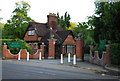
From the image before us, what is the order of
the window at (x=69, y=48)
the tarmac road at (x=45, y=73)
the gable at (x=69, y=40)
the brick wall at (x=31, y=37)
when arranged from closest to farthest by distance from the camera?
the tarmac road at (x=45, y=73) < the gable at (x=69, y=40) < the window at (x=69, y=48) < the brick wall at (x=31, y=37)

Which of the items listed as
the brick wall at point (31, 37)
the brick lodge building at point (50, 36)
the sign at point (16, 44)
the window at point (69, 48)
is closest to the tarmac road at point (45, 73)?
the sign at point (16, 44)

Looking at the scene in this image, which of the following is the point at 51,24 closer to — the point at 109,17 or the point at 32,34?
the point at 32,34

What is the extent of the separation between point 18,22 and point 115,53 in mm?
36150

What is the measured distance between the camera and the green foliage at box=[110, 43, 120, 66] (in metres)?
18.0

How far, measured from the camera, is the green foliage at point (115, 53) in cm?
1795

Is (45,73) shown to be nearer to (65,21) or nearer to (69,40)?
(69,40)

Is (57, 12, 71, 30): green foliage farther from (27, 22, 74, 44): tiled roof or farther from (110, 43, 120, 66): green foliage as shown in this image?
(110, 43, 120, 66): green foliage

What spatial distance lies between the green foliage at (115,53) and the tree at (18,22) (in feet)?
114

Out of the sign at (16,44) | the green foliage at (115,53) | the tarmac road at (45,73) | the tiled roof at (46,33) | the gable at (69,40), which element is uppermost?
the tiled roof at (46,33)

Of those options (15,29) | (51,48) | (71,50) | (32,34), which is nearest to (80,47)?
(51,48)

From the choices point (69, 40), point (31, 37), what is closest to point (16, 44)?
point (31, 37)

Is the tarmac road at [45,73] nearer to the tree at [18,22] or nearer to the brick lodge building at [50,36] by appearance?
the brick lodge building at [50,36]

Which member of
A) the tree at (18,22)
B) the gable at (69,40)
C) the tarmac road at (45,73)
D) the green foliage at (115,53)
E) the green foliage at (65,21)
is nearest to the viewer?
the tarmac road at (45,73)

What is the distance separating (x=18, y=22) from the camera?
164 ft
